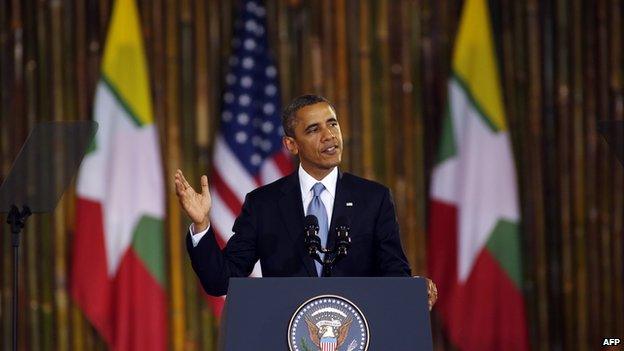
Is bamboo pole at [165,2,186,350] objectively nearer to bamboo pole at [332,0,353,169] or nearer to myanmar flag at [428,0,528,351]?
bamboo pole at [332,0,353,169]

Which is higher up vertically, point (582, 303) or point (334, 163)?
point (334, 163)

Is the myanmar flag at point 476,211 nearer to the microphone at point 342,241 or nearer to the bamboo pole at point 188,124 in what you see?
the bamboo pole at point 188,124

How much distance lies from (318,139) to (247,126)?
105 inches

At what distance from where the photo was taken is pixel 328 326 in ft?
9.50

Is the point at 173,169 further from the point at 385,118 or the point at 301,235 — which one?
the point at 301,235

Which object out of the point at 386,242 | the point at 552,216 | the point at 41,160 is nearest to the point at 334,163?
the point at 386,242

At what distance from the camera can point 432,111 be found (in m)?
6.61

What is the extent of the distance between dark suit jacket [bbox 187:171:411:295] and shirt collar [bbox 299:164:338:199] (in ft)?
0.06

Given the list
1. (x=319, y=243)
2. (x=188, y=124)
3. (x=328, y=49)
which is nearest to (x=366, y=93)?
(x=328, y=49)

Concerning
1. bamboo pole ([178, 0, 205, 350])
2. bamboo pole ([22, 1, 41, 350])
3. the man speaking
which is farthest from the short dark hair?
bamboo pole ([22, 1, 41, 350])

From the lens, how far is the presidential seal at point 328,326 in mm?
2875

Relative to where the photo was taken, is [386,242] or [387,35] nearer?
[386,242]

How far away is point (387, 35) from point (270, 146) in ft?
3.45

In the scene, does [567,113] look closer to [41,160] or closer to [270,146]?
[270,146]
